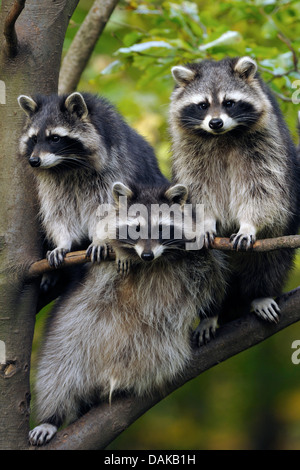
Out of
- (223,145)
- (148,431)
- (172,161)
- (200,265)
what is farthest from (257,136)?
(148,431)

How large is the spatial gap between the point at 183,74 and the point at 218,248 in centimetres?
126

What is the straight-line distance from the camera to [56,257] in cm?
364

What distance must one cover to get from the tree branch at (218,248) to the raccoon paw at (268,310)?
55cm

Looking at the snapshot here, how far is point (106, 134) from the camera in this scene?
4.04 metres

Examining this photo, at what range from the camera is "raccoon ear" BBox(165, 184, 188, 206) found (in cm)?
372

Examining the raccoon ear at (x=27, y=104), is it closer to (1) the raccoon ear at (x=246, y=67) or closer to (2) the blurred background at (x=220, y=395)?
(1) the raccoon ear at (x=246, y=67)

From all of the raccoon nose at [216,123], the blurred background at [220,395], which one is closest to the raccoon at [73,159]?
the raccoon nose at [216,123]

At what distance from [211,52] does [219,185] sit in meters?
1.25

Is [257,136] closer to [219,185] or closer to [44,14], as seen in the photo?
[219,185]

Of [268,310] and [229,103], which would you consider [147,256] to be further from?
[229,103]

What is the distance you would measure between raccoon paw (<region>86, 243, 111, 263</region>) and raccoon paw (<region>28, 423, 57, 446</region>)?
102cm

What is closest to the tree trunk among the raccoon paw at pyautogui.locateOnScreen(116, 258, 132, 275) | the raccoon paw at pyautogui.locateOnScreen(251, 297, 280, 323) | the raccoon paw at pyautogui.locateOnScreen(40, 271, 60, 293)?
the raccoon paw at pyautogui.locateOnScreen(40, 271, 60, 293)

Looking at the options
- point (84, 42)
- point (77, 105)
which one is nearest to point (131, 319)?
point (77, 105)

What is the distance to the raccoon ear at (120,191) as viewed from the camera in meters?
3.69
